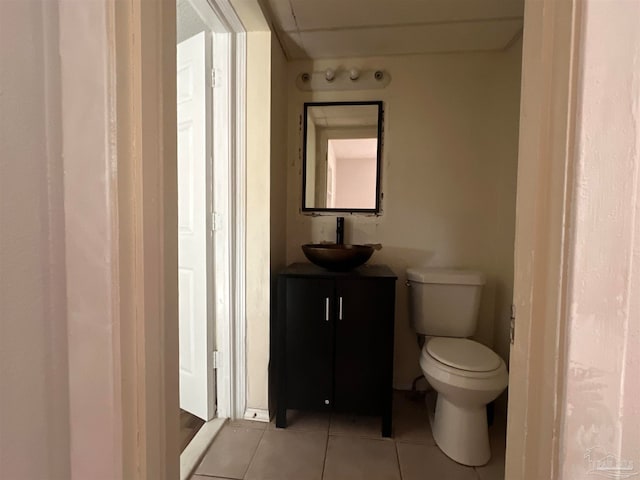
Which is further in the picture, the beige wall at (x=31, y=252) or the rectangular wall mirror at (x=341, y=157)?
the rectangular wall mirror at (x=341, y=157)

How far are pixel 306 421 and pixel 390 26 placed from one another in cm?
223

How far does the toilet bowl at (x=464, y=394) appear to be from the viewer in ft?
4.67

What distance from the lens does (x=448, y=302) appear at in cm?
183

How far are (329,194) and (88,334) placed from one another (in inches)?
65.6

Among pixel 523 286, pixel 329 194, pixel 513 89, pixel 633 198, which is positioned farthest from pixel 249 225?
pixel 513 89

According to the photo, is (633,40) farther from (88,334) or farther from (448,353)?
(448,353)

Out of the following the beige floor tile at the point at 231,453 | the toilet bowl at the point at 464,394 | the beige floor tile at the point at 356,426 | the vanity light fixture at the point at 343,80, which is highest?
the vanity light fixture at the point at 343,80

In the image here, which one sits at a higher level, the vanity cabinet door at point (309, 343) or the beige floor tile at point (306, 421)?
the vanity cabinet door at point (309, 343)

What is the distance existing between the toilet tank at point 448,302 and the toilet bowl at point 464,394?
23 cm

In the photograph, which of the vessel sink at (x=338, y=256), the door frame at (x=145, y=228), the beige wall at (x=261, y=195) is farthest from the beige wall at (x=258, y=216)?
the door frame at (x=145, y=228)

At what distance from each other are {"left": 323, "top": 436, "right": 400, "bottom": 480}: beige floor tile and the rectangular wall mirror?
1.31 meters

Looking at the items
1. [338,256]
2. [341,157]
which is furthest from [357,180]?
[338,256]

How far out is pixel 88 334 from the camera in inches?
21.9

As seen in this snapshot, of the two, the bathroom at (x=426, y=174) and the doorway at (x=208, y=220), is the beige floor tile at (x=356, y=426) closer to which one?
the bathroom at (x=426, y=174)
